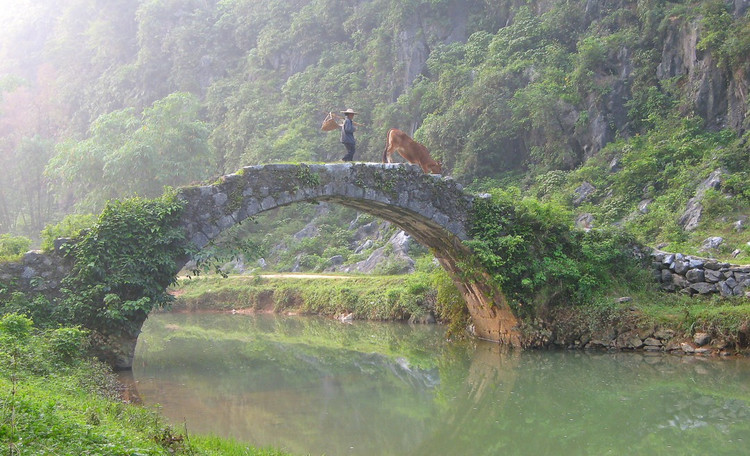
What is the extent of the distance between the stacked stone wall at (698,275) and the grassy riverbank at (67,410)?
9.12 m

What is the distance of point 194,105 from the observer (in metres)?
32.2

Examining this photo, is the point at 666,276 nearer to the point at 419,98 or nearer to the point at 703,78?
the point at 703,78

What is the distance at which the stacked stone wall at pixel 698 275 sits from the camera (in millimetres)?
11555

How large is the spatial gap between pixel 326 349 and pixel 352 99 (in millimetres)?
21865

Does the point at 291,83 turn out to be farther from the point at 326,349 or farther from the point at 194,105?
the point at 326,349

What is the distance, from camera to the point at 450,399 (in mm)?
9672

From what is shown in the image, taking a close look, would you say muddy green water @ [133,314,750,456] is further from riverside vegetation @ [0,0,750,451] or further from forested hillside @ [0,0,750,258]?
forested hillside @ [0,0,750,258]

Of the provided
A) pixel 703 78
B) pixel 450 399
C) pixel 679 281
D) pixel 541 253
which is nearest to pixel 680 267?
pixel 679 281

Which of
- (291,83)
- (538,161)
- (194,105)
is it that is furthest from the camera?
(291,83)

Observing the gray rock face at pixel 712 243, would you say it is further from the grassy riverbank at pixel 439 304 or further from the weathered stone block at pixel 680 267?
the grassy riverbank at pixel 439 304

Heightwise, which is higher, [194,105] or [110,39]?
[110,39]

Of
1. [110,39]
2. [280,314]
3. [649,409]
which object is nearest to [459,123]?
[280,314]

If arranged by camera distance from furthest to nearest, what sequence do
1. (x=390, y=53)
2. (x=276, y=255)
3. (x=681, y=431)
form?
(x=390, y=53) → (x=276, y=255) → (x=681, y=431)

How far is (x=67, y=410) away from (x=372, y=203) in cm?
755
